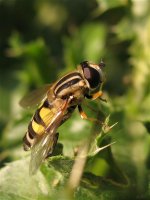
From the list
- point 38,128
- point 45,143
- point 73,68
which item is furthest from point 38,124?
point 73,68

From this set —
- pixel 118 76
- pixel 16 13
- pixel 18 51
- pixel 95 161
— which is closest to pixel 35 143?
pixel 95 161

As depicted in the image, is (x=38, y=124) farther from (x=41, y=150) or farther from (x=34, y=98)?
(x=34, y=98)

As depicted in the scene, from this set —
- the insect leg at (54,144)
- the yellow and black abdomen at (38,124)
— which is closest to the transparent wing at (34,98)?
the yellow and black abdomen at (38,124)

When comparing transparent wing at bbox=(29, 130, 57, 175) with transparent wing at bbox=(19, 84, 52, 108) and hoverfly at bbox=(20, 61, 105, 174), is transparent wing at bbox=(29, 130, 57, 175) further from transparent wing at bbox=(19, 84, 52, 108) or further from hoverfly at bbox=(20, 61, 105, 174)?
transparent wing at bbox=(19, 84, 52, 108)

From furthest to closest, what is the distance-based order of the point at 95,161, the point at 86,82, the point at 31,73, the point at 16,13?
the point at 16,13 < the point at 31,73 < the point at 86,82 < the point at 95,161

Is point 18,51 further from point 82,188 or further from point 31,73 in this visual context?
point 82,188

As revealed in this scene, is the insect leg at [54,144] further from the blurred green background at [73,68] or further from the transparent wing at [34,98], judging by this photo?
the transparent wing at [34,98]
